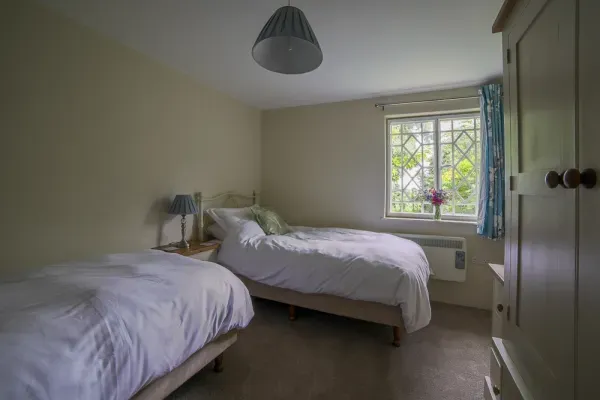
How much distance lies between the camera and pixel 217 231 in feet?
10.2

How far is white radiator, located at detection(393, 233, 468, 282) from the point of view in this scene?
2961 mm

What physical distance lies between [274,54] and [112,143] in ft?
5.15

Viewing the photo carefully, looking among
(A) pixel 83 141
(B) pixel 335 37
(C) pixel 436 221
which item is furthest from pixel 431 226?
(A) pixel 83 141

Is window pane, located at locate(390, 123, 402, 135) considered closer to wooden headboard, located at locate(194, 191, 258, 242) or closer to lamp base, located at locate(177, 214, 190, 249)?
wooden headboard, located at locate(194, 191, 258, 242)

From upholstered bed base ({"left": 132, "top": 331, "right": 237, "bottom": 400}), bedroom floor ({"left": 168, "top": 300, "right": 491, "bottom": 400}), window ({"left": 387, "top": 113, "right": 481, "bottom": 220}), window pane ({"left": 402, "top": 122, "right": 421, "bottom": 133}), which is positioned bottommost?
bedroom floor ({"left": 168, "top": 300, "right": 491, "bottom": 400})

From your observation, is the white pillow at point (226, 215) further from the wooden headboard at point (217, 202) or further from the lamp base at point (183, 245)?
the lamp base at point (183, 245)

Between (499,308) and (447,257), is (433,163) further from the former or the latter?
(499,308)

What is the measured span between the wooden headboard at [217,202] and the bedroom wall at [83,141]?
204 millimetres

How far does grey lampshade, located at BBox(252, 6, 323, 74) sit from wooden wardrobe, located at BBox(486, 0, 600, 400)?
2.62 feet

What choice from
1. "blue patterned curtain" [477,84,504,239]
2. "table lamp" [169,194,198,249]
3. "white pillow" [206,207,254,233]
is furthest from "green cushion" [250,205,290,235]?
"blue patterned curtain" [477,84,504,239]

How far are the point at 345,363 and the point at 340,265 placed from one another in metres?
0.69

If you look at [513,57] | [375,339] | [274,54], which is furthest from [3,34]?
[375,339]

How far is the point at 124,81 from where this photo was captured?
7.55 feet

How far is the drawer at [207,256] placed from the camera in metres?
2.60
